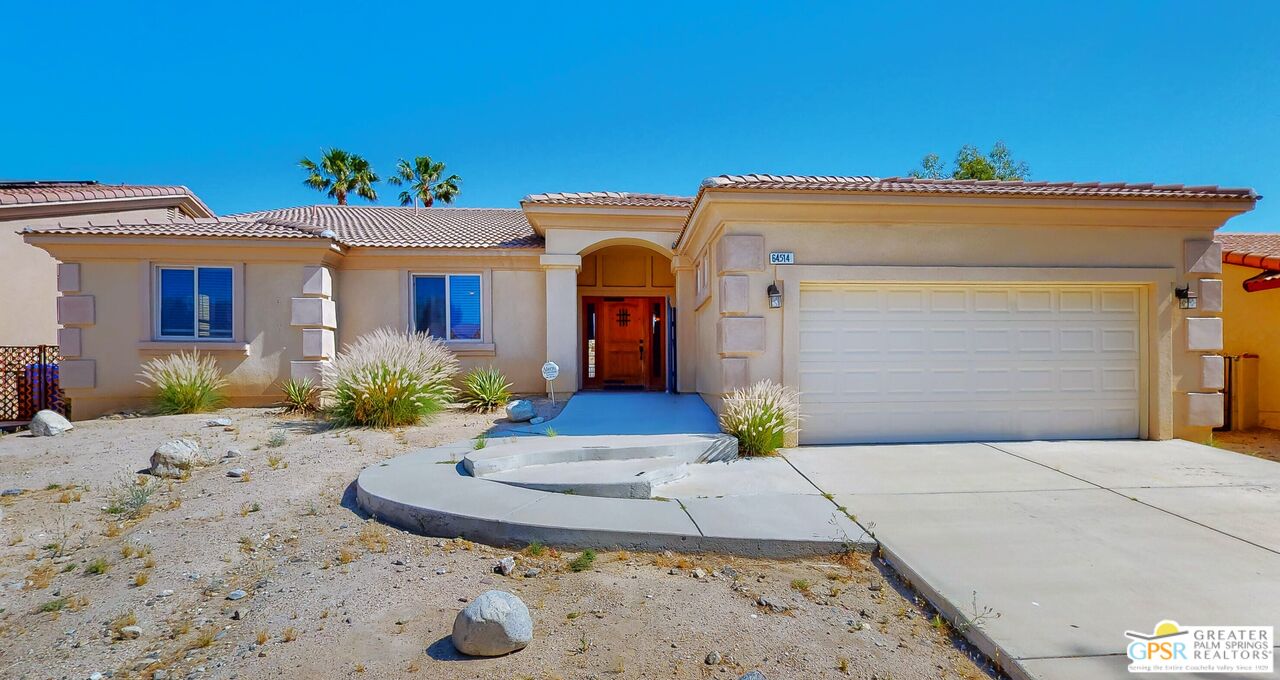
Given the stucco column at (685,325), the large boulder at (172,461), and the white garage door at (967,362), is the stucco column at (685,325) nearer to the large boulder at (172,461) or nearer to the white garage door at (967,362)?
the white garage door at (967,362)

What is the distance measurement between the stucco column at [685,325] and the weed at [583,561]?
8.11 m

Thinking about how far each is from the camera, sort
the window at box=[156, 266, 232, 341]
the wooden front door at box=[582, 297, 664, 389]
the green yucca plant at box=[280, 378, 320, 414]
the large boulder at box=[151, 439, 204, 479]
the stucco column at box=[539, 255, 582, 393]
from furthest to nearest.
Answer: the wooden front door at box=[582, 297, 664, 389], the stucco column at box=[539, 255, 582, 393], the window at box=[156, 266, 232, 341], the green yucca plant at box=[280, 378, 320, 414], the large boulder at box=[151, 439, 204, 479]

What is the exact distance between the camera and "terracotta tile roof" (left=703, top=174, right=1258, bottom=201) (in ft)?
25.5

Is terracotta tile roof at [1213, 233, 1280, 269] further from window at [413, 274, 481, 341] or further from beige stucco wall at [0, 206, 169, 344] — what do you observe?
beige stucco wall at [0, 206, 169, 344]

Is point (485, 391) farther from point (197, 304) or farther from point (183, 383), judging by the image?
point (197, 304)

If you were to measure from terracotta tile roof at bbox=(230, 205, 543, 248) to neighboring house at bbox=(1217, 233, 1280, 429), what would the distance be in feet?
46.6

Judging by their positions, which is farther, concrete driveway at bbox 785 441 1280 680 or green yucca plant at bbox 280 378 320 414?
green yucca plant at bbox 280 378 320 414

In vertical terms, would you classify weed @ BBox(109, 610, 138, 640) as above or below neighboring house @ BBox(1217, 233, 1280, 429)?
below

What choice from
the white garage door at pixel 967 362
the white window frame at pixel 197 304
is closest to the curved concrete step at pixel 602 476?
the white garage door at pixel 967 362

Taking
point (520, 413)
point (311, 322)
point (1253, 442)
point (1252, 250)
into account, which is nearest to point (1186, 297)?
point (1253, 442)

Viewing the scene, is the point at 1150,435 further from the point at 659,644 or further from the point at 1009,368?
the point at 659,644

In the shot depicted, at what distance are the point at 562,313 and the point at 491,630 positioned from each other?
946 cm

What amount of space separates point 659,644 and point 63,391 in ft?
45.3

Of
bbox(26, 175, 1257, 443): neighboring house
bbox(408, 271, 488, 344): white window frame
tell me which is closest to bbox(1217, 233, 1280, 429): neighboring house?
bbox(26, 175, 1257, 443): neighboring house
